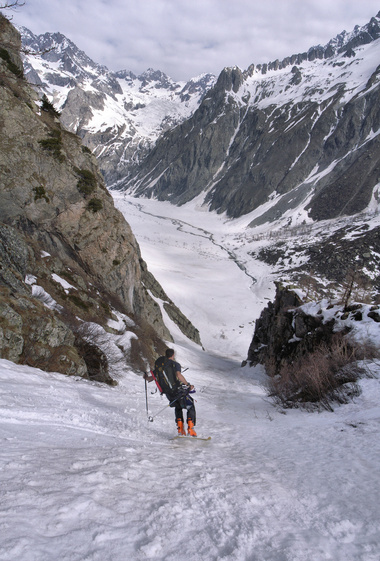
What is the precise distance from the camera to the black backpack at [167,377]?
6.75 meters

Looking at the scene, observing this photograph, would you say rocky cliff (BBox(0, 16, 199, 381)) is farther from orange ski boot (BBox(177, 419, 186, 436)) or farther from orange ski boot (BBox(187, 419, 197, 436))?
orange ski boot (BBox(187, 419, 197, 436))

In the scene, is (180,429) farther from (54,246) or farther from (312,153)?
(312,153)

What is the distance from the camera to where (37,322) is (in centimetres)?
892

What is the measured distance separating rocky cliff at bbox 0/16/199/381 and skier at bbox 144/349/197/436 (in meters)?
3.93

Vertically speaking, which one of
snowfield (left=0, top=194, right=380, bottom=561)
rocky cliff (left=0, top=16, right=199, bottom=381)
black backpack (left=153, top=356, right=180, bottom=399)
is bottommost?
snowfield (left=0, top=194, right=380, bottom=561)

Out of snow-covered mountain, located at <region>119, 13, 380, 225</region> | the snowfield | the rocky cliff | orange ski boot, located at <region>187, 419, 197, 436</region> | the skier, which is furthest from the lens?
snow-covered mountain, located at <region>119, 13, 380, 225</region>

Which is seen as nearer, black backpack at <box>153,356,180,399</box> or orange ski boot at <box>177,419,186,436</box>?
orange ski boot at <box>177,419,186,436</box>

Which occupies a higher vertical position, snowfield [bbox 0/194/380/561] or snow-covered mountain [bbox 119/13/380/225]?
snow-covered mountain [bbox 119/13/380/225]

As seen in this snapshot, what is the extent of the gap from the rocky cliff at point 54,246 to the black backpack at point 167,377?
3.80 metres

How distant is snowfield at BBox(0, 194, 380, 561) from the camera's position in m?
2.49

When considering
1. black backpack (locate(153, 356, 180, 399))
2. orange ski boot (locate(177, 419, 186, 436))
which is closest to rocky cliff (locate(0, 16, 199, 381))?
black backpack (locate(153, 356, 180, 399))

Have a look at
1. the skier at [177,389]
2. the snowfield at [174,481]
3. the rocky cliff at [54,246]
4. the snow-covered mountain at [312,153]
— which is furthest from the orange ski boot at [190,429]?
the snow-covered mountain at [312,153]

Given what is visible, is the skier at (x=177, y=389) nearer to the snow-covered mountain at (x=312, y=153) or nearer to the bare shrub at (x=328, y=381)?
the bare shrub at (x=328, y=381)

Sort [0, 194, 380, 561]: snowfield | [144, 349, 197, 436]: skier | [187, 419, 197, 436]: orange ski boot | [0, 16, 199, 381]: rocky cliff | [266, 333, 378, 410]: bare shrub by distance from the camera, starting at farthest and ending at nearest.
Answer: [0, 16, 199, 381]: rocky cliff < [266, 333, 378, 410]: bare shrub < [144, 349, 197, 436]: skier < [187, 419, 197, 436]: orange ski boot < [0, 194, 380, 561]: snowfield
